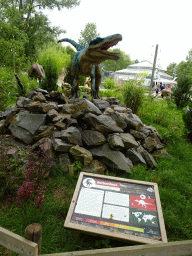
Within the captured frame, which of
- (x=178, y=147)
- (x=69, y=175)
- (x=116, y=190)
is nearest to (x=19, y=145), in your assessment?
(x=69, y=175)

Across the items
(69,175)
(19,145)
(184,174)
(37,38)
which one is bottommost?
(184,174)

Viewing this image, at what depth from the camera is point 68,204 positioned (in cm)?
230

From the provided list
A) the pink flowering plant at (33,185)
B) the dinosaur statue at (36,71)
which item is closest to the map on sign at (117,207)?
the pink flowering plant at (33,185)

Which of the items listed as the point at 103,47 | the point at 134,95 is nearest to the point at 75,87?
the point at 103,47

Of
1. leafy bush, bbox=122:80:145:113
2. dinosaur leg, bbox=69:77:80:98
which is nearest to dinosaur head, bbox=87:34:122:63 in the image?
dinosaur leg, bbox=69:77:80:98

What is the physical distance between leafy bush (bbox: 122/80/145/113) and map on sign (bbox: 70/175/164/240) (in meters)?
4.17

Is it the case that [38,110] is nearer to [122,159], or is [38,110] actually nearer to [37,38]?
[122,159]

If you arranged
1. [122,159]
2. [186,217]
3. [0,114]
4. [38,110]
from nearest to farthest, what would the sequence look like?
A: [186,217]
[122,159]
[38,110]
[0,114]

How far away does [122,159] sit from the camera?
10.4 ft

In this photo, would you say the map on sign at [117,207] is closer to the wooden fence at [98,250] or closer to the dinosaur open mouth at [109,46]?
the wooden fence at [98,250]

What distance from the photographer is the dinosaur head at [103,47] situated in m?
3.04

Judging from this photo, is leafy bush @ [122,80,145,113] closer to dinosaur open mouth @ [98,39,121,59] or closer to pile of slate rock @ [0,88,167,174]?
pile of slate rock @ [0,88,167,174]

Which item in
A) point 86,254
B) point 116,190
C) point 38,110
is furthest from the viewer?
point 38,110

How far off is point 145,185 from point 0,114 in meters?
3.56
